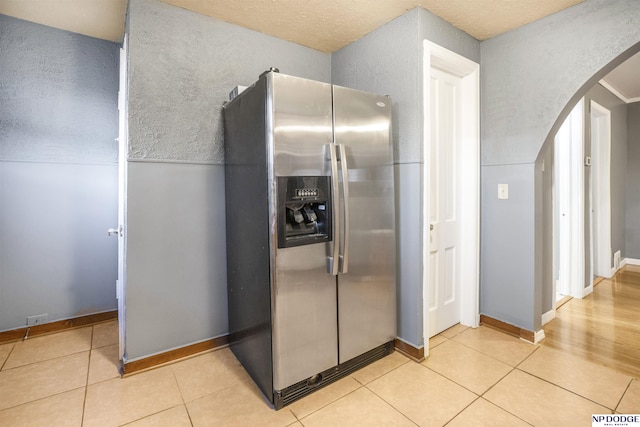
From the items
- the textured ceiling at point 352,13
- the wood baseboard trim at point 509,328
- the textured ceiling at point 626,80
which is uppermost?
the textured ceiling at point 626,80

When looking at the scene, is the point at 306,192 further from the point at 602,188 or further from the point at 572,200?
the point at 602,188

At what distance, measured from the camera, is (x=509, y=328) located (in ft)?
8.44

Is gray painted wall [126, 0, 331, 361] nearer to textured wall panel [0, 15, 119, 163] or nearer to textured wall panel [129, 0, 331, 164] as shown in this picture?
textured wall panel [129, 0, 331, 164]

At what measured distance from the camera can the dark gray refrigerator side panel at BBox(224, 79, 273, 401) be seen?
178 cm

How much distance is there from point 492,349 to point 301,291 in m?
1.61

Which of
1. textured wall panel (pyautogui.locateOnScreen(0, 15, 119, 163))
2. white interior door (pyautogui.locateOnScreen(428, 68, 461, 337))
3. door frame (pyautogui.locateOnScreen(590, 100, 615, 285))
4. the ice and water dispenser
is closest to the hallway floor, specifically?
white interior door (pyautogui.locateOnScreen(428, 68, 461, 337))

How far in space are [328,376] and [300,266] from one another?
0.76 meters

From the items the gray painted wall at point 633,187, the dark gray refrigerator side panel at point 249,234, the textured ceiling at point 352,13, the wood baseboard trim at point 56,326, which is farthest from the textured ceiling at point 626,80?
the wood baseboard trim at point 56,326

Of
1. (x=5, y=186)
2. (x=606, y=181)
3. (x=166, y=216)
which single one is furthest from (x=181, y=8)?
(x=606, y=181)

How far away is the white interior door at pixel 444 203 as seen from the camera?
8.21 feet

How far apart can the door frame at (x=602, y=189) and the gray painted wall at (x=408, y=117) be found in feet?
9.71

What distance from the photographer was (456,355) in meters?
2.29

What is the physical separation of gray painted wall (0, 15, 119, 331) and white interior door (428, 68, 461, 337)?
2.81 m

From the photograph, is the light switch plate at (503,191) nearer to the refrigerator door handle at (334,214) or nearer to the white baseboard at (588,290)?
the refrigerator door handle at (334,214)
